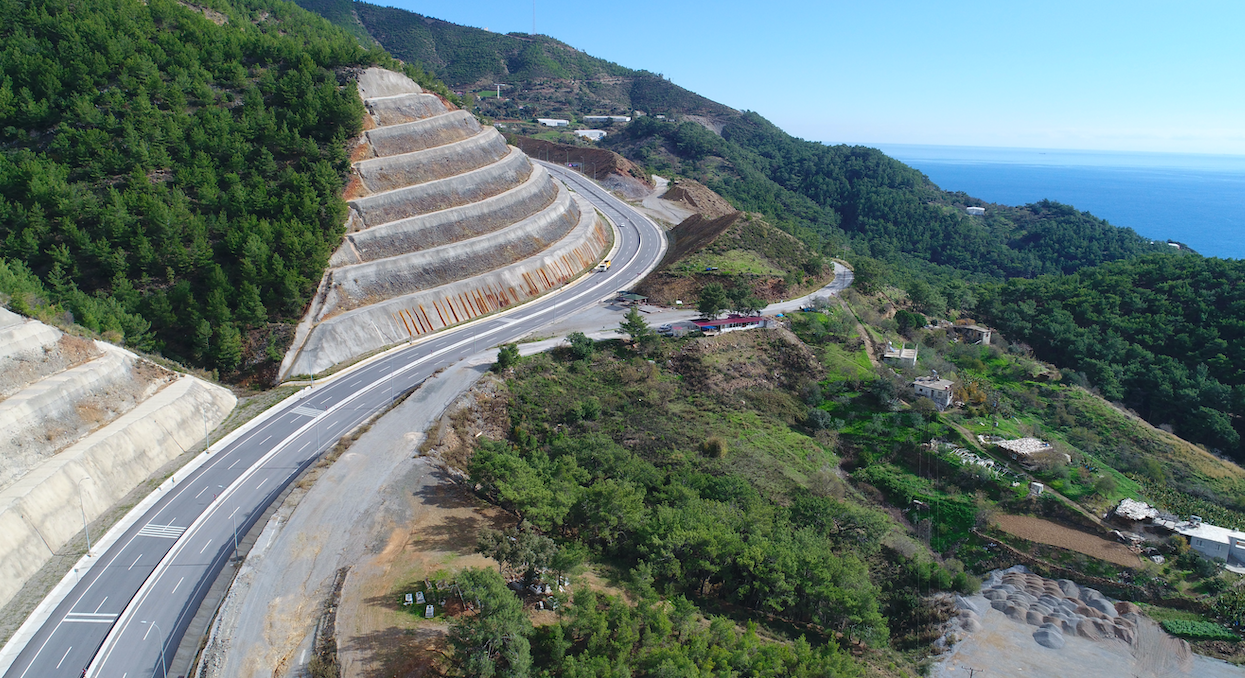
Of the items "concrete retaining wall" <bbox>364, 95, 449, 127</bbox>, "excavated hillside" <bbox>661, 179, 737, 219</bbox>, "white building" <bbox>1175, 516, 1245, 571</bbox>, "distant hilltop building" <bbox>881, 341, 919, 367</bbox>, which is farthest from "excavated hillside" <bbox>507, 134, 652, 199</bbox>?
"white building" <bbox>1175, 516, 1245, 571</bbox>

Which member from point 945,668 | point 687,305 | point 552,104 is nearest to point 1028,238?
point 687,305

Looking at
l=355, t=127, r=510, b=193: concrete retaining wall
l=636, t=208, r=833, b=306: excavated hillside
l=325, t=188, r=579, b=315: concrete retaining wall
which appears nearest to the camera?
l=325, t=188, r=579, b=315: concrete retaining wall

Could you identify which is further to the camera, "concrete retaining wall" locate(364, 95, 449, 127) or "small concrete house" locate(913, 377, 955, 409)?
"concrete retaining wall" locate(364, 95, 449, 127)

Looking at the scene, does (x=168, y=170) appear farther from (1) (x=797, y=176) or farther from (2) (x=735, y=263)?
(1) (x=797, y=176)

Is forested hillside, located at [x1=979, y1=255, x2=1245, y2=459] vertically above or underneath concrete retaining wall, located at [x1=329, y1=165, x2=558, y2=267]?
underneath

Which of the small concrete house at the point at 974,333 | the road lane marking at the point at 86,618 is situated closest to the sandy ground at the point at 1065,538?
the small concrete house at the point at 974,333

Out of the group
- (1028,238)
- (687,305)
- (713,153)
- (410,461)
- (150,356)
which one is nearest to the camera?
(410,461)

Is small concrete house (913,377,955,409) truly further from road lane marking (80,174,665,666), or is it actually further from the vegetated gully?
the vegetated gully

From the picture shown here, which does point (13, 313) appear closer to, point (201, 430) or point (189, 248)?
point (201, 430)
